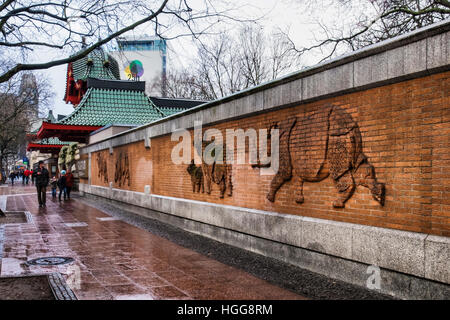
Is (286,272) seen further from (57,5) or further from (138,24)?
(57,5)

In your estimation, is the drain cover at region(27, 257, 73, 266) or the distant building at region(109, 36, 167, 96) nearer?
the drain cover at region(27, 257, 73, 266)

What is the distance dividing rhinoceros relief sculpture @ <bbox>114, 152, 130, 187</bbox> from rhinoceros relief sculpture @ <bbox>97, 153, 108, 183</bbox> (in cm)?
245

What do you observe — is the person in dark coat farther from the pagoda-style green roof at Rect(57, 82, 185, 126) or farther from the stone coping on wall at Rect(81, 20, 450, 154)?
the stone coping on wall at Rect(81, 20, 450, 154)

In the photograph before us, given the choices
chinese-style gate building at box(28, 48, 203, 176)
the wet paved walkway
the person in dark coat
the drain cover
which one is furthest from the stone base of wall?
chinese-style gate building at box(28, 48, 203, 176)

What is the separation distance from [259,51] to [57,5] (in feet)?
67.3

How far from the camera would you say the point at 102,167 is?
22.1m

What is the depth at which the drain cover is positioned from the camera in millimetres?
6908

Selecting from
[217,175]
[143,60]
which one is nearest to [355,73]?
[217,175]

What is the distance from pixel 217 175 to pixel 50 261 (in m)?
4.13

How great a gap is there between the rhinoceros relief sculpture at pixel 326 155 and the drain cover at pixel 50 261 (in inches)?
147

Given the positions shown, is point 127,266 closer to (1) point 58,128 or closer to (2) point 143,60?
(1) point 58,128

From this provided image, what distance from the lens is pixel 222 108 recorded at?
9.55m
